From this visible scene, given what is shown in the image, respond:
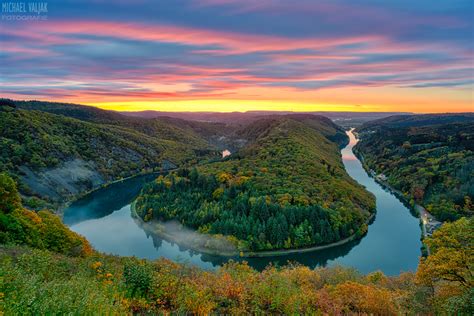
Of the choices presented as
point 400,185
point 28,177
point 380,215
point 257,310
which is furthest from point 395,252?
point 28,177

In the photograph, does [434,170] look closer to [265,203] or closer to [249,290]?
[265,203]

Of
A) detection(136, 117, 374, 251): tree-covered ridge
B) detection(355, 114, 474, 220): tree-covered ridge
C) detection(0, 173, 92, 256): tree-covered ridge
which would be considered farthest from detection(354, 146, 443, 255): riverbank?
detection(0, 173, 92, 256): tree-covered ridge

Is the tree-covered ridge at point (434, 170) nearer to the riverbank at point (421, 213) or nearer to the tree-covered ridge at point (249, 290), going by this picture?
the riverbank at point (421, 213)

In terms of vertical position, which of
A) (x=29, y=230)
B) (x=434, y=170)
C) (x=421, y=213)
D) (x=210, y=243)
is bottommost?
(x=421, y=213)

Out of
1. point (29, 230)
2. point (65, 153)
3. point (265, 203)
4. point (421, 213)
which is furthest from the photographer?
point (65, 153)

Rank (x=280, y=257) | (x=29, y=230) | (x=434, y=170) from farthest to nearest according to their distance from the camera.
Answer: (x=434, y=170) → (x=280, y=257) → (x=29, y=230)

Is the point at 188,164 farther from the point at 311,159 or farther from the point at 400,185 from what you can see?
the point at 400,185

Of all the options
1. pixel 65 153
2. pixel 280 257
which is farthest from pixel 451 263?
pixel 65 153

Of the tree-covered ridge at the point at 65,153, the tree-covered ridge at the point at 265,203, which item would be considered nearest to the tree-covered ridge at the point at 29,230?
the tree-covered ridge at the point at 265,203
